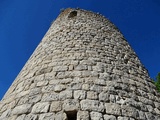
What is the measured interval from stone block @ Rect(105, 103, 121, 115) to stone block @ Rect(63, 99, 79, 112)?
448 millimetres

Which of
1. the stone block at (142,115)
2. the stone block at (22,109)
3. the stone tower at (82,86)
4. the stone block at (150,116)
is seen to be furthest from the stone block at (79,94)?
the stone block at (150,116)

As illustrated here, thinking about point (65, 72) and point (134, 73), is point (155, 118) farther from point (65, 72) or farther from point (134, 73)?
point (65, 72)

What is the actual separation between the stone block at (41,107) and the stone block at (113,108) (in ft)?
2.87

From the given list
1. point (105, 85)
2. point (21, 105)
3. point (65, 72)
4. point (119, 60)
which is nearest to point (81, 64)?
point (65, 72)

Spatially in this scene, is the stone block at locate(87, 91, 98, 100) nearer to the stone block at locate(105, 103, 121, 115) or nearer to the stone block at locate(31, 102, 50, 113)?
the stone block at locate(105, 103, 121, 115)

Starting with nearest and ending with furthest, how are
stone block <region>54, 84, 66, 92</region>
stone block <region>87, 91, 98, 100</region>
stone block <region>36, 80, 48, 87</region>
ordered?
stone block <region>87, 91, 98, 100</region>
stone block <region>54, 84, 66, 92</region>
stone block <region>36, 80, 48, 87</region>

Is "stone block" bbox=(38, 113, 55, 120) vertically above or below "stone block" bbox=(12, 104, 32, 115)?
below

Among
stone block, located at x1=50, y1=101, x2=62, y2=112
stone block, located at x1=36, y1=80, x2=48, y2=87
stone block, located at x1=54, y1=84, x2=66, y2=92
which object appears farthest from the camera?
stone block, located at x1=36, y1=80, x2=48, y2=87

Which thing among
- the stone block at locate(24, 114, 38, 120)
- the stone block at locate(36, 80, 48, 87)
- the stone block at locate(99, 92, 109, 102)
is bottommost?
the stone block at locate(24, 114, 38, 120)

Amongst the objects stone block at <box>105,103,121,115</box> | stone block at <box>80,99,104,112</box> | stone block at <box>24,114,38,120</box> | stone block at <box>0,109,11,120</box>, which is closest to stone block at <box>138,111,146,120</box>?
stone block at <box>105,103,121,115</box>

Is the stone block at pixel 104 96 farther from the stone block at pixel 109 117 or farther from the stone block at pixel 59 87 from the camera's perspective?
the stone block at pixel 59 87

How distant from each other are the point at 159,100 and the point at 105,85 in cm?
120

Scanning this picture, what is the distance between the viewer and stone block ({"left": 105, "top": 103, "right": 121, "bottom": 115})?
9.17ft

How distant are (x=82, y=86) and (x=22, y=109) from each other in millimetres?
993
